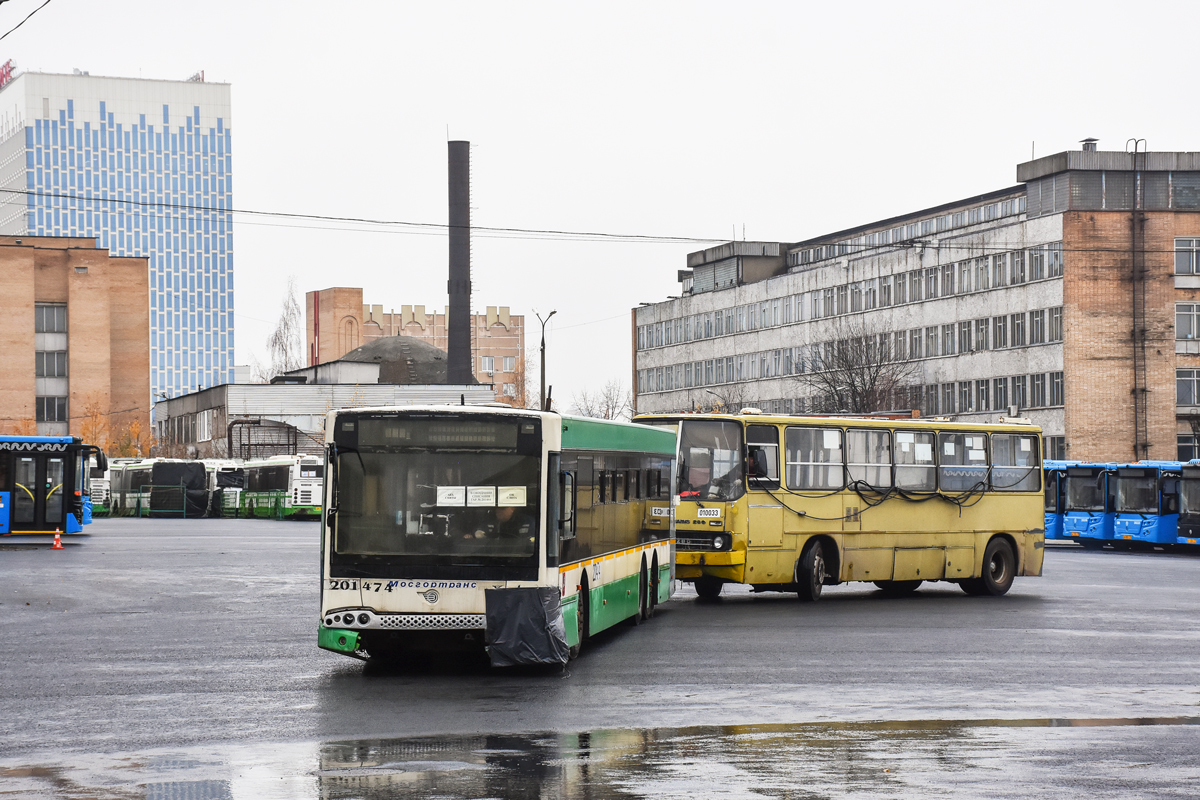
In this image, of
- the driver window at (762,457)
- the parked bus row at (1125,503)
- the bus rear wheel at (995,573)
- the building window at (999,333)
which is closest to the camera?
the driver window at (762,457)

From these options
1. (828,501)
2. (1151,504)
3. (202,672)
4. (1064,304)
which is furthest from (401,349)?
(202,672)

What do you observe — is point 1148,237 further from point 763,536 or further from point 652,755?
point 652,755

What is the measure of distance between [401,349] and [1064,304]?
6394 centimetres

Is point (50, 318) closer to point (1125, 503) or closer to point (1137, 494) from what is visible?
point (1125, 503)

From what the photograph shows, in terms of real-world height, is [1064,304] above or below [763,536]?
above

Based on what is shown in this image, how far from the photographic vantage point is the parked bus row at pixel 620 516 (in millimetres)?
14922

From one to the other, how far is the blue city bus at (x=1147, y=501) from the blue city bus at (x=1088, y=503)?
9.4 inches

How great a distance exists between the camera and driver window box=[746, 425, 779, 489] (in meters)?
23.6

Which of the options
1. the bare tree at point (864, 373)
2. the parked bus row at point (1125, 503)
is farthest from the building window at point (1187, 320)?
the parked bus row at point (1125, 503)

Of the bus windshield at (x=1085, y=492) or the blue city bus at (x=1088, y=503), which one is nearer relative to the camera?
the blue city bus at (x=1088, y=503)

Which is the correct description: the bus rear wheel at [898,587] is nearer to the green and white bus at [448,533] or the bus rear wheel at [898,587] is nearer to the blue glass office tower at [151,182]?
the green and white bus at [448,533]

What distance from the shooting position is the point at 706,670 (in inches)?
605

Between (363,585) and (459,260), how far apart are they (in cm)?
7234

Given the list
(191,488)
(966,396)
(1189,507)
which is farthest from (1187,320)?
(191,488)
